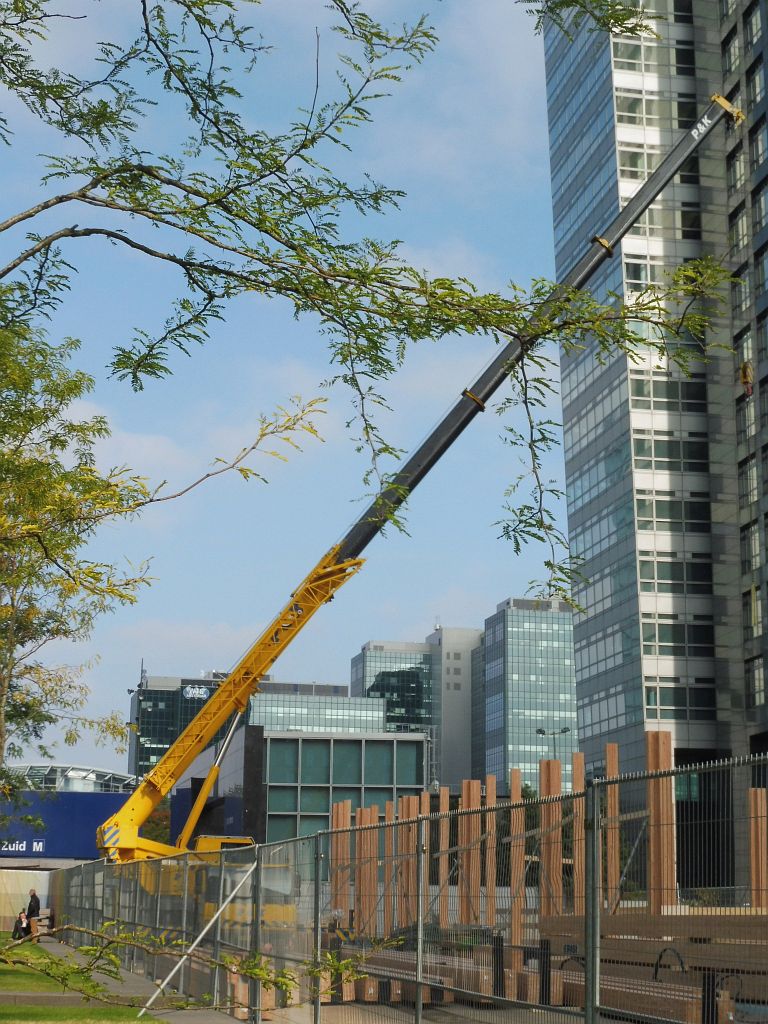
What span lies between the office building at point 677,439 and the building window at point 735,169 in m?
0.13

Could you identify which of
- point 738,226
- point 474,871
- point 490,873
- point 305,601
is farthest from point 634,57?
point 490,873

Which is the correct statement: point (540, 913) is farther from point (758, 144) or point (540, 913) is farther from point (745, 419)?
point (758, 144)

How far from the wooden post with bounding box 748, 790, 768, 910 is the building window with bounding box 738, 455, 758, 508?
59.1 meters

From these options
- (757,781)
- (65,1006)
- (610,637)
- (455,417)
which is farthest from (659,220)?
(757,781)

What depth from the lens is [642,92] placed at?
237 ft

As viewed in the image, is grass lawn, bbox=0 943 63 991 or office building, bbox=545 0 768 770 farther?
office building, bbox=545 0 768 770

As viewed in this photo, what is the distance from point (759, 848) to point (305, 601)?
27464 mm

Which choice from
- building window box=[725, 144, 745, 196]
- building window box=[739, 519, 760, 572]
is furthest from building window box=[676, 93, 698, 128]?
building window box=[739, 519, 760, 572]

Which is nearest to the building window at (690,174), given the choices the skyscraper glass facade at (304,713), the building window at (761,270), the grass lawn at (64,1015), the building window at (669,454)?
the building window at (761,270)

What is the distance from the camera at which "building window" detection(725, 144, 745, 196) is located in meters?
66.9

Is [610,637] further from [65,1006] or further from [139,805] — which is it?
[65,1006]

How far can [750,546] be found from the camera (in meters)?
64.7

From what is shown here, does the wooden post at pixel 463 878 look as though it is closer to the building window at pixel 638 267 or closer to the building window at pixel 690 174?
the building window at pixel 638 267

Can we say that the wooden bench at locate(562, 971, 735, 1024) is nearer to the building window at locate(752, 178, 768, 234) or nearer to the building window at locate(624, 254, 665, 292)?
the building window at locate(752, 178, 768, 234)
